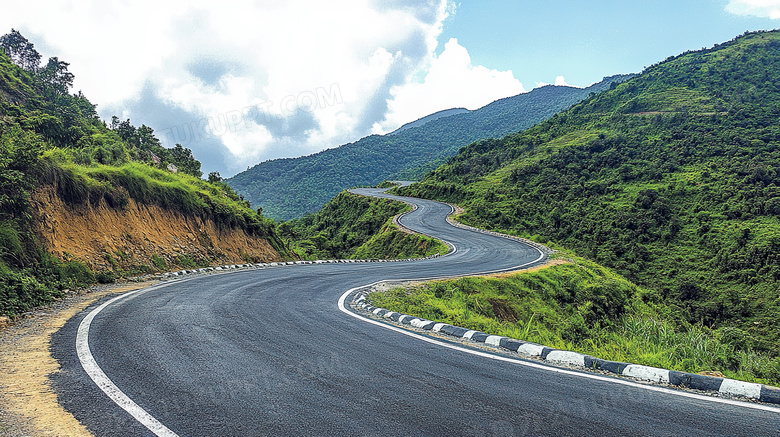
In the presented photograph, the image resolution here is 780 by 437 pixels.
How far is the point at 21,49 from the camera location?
49312 millimetres

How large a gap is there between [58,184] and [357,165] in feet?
456

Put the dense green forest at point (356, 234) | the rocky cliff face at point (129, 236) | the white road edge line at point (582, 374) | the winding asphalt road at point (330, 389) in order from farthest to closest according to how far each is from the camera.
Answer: the dense green forest at point (356, 234), the rocky cliff face at point (129, 236), the white road edge line at point (582, 374), the winding asphalt road at point (330, 389)

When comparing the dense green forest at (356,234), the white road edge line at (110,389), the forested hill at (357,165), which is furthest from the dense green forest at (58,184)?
the forested hill at (357,165)

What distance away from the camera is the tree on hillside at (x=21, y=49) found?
48.9 m

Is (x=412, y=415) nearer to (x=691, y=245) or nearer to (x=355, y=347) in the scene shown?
(x=355, y=347)

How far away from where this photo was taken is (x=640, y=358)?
596 cm

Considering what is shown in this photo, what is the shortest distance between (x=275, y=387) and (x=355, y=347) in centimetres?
172

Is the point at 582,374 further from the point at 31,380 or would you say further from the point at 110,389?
the point at 31,380

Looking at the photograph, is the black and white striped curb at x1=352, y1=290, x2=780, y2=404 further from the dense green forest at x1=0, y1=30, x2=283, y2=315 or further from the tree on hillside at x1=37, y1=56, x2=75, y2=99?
the tree on hillside at x1=37, y1=56, x2=75, y2=99

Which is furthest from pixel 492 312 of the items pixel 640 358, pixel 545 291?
pixel 640 358

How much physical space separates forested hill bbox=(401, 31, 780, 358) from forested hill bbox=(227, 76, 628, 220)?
2178 inches

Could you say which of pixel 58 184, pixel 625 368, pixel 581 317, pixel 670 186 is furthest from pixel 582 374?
pixel 670 186

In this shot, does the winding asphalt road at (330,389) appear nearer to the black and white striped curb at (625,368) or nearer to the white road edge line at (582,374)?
the white road edge line at (582,374)

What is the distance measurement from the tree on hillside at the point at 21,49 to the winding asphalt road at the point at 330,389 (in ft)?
200
